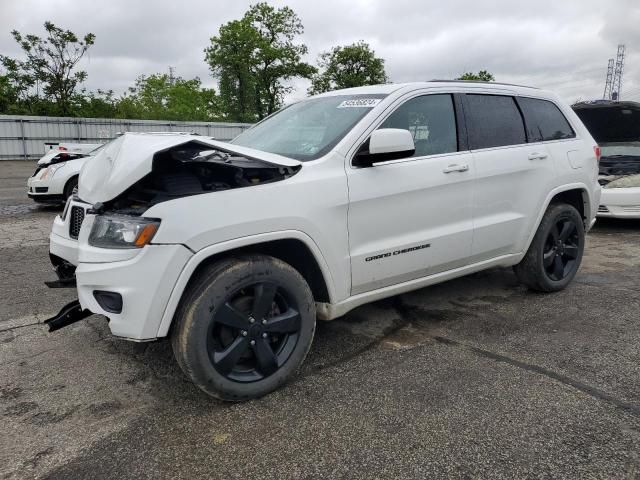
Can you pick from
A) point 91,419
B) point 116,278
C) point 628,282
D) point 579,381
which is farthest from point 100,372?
point 628,282

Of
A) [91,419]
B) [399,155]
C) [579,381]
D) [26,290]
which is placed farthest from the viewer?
[26,290]

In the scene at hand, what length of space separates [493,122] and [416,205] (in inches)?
47.9

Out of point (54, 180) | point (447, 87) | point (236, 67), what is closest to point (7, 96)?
point (236, 67)

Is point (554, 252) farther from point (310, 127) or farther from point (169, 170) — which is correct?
point (169, 170)

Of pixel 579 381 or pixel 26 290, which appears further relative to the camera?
pixel 26 290

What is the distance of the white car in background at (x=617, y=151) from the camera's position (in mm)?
7614

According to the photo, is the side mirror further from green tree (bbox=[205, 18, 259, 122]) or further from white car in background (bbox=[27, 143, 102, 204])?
green tree (bbox=[205, 18, 259, 122])

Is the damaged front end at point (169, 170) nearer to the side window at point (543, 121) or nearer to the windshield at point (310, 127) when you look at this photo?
the windshield at point (310, 127)

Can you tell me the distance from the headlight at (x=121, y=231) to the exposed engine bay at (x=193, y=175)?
0.30 ft

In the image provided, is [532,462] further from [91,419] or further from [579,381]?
[91,419]

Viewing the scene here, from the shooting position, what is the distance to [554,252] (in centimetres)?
452

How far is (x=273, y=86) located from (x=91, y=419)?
46.1m

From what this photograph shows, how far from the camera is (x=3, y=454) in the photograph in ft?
7.68

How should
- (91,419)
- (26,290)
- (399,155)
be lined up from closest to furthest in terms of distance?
1. (91,419)
2. (399,155)
3. (26,290)
